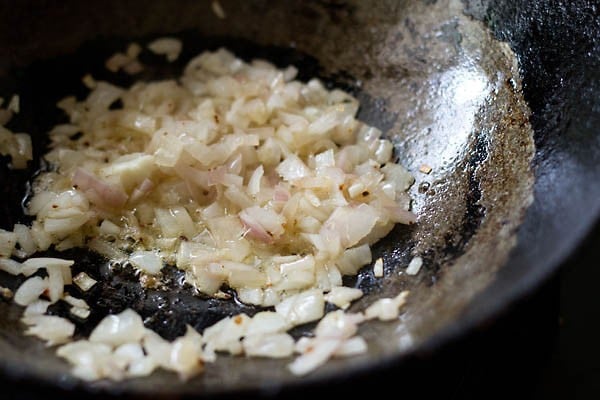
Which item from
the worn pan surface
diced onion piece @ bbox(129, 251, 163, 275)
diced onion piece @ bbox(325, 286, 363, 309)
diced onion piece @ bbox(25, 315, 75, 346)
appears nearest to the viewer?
the worn pan surface

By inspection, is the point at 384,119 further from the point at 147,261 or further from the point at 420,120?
the point at 147,261

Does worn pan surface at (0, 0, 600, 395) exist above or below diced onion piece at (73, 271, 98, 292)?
above

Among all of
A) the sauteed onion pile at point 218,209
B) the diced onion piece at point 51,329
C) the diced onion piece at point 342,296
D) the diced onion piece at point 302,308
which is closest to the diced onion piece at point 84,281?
the sauteed onion pile at point 218,209

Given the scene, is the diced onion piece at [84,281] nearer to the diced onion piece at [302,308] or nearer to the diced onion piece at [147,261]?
the diced onion piece at [147,261]

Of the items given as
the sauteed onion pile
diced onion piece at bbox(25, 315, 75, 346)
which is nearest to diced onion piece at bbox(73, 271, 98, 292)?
the sauteed onion pile

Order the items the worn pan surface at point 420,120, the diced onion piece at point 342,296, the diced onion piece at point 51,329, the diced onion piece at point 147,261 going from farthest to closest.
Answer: the diced onion piece at point 147,261, the diced onion piece at point 342,296, the diced onion piece at point 51,329, the worn pan surface at point 420,120

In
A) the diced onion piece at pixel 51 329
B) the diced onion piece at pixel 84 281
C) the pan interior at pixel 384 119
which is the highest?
the pan interior at pixel 384 119

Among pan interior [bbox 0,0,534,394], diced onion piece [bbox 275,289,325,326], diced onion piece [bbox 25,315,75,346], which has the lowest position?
diced onion piece [bbox 25,315,75,346]

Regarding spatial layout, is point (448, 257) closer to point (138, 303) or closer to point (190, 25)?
point (138, 303)

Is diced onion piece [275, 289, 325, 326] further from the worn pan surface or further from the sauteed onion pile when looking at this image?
the worn pan surface
